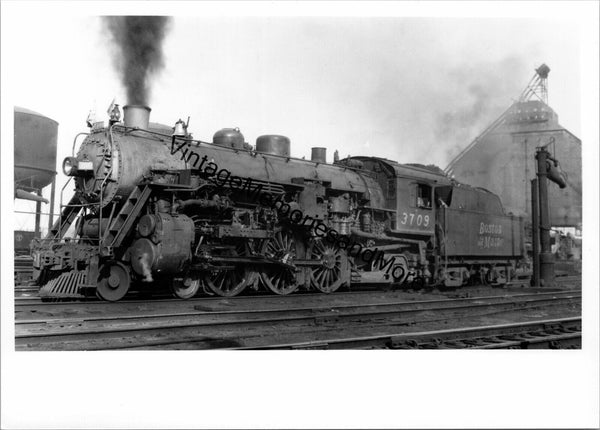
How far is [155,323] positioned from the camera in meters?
7.57

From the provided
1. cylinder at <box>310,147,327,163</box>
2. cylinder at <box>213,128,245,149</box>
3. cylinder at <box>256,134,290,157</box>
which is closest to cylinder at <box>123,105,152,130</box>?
cylinder at <box>213,128,245,149</box>

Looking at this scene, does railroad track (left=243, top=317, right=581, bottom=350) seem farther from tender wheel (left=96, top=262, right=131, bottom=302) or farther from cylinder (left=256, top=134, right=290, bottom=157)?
cylinder (left=256, top=134, right=290, bottom=157)

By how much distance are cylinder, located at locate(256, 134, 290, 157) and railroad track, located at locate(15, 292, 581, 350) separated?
4.01 m

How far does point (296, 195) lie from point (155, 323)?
203 inches

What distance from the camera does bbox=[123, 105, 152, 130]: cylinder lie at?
10.4 metres

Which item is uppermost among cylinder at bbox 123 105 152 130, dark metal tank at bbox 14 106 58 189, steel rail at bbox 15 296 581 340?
cylinder at bbox 123 105 152 130

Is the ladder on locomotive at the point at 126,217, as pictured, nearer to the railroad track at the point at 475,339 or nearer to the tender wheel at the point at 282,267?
the tender wheel at the point at 282,267

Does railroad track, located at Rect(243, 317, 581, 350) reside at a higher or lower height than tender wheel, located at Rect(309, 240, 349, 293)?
lower

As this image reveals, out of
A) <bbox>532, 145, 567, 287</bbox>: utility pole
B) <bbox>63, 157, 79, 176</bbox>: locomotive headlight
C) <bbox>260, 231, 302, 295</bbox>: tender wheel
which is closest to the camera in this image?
<bbox>63, 157, 79, 176</bbox>: locomotive headlight

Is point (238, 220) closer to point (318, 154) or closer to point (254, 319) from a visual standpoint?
point (318, 154)

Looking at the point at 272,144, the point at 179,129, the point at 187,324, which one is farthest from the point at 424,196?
the point at 187,324

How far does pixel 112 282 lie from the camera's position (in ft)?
31.0

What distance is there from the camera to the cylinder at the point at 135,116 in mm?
10445

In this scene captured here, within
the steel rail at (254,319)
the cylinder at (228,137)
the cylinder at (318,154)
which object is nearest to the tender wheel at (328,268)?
the cylinder at (318,154)
